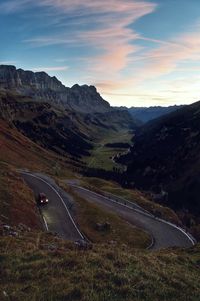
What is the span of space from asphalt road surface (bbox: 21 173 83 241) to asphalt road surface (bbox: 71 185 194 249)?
327 inches

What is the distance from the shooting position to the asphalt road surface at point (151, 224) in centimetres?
5753

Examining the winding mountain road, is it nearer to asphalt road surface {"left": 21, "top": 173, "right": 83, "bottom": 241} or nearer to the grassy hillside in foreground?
asphalt road surface {"left": 21, "top": 173, "right": 83, "bottom": 241}

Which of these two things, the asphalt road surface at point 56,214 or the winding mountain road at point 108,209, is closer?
the asphalt road surface at point 56,214

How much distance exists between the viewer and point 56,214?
6400cm

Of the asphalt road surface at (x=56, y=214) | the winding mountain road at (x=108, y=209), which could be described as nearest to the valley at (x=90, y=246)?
the asphalt road surface at (x=56, y=214)

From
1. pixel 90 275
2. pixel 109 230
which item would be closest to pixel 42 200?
pixel 109 230

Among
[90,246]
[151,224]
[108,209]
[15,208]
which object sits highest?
[90,246]

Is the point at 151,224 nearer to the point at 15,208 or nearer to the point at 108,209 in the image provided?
the point at 108,209

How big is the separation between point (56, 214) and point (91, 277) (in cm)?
4534

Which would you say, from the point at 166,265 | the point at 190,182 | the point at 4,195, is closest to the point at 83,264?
the point at 166,265

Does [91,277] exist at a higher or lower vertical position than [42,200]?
higher

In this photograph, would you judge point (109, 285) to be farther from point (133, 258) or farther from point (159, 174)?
point (159, 174)

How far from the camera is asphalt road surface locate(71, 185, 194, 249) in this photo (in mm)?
57531

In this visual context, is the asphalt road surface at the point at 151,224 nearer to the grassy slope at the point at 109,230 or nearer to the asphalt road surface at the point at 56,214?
the grassy slope at the point at 109,230
